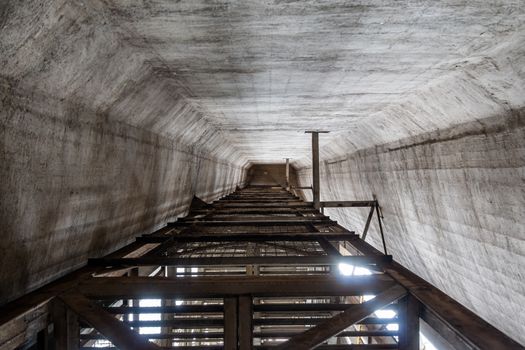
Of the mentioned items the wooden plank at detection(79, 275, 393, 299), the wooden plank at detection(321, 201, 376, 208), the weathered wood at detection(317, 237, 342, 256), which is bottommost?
the wooden plank at detection(79, 275, 393, 299)

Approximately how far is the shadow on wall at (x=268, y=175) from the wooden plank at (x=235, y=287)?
22.4 meters

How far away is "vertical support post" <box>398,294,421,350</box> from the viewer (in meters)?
2.23

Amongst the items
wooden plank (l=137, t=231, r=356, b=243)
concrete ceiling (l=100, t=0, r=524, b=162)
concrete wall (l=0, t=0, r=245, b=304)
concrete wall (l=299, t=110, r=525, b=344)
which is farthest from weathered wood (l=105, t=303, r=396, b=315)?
concrete wall (l=299, t=110, r=525, b=344)

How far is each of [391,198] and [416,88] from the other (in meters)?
3.25

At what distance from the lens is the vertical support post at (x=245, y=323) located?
218 centimetres

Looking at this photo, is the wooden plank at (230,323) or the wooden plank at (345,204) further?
the wooden plank at (345,204)

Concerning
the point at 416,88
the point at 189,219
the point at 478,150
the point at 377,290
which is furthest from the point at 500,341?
the point at 189,219

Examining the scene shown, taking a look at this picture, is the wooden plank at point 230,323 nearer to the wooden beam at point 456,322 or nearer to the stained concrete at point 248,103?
the wooden beam at point 456,322

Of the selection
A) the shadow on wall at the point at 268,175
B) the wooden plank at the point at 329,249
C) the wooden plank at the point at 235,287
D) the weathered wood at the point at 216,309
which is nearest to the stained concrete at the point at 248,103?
the wooden plank at the point at 235,287

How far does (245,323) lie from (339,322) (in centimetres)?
58

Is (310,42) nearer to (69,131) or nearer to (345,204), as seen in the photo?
(69,131)

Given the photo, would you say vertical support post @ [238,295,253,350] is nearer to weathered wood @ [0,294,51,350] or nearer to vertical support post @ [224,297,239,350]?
vertical support post @ [224,297,239,350]

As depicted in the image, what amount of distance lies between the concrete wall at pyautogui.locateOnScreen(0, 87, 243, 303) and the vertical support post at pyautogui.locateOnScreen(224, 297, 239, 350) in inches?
59.8

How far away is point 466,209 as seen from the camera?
4.64 meters
